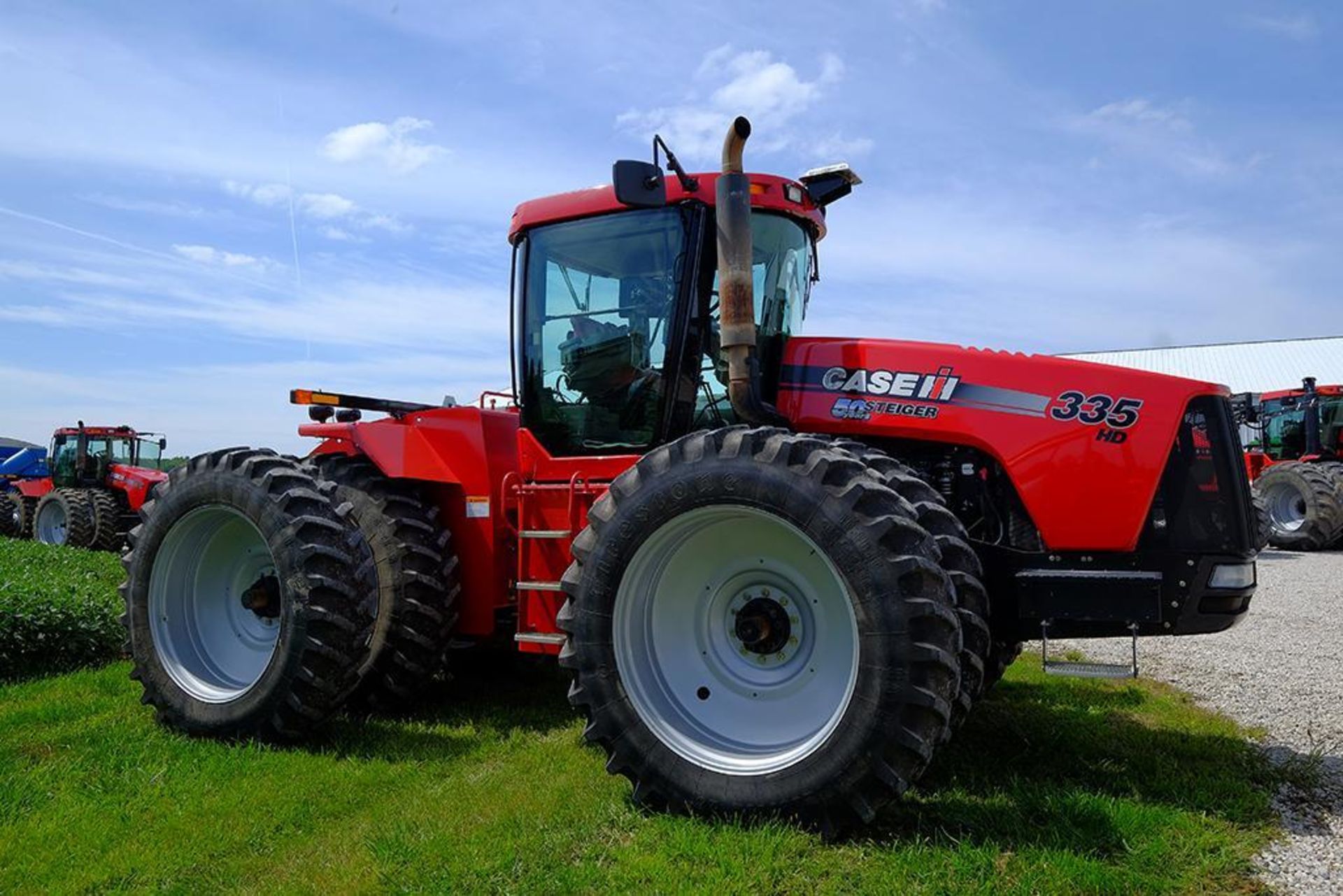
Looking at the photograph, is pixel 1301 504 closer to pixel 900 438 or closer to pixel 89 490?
pixel 900 438

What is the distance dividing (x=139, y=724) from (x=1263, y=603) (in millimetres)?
11363

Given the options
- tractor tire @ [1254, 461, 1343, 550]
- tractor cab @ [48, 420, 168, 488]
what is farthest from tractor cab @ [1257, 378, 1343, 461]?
tractor cab @ [48, 420, 168, 488]

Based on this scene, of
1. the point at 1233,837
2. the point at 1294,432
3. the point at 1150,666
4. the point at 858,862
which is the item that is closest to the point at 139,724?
the point at 858,862

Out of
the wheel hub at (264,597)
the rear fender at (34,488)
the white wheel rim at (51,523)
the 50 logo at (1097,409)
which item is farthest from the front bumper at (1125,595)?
the rear fender at (34,488)

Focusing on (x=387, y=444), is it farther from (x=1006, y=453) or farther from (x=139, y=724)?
(x=1006, y=453)

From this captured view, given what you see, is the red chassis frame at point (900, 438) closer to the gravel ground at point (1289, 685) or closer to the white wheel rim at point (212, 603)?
the white wheel rim at point (212, 603)

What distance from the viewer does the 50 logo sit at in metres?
4.45

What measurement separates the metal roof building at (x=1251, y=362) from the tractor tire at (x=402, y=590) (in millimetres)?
37082

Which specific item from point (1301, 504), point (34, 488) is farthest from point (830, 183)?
point (34, 488)

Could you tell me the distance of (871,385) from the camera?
4.87 metres

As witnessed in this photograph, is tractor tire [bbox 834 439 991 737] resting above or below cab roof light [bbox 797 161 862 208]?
below

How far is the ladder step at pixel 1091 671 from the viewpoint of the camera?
4.13 meters

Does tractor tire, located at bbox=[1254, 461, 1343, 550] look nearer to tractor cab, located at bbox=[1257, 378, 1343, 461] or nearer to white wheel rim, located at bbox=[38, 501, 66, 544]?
tractor cab, located at bbox=[1257, 378, 1343, 461]

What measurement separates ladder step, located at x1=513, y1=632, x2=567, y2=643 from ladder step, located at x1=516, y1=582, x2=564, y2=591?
0.73ft
